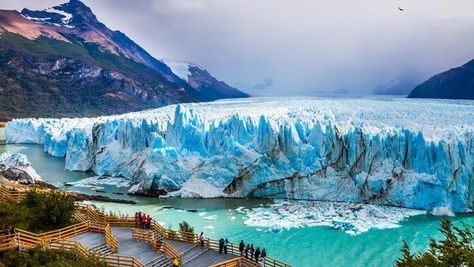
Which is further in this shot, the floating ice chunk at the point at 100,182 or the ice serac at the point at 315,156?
the floating ice chunk at the point at 100,182

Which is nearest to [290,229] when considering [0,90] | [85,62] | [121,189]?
[121,189]

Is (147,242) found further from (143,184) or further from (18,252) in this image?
(143,184)

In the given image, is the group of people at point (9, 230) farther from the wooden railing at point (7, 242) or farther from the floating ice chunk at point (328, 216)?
the floating ice chunk at point (328, 216)

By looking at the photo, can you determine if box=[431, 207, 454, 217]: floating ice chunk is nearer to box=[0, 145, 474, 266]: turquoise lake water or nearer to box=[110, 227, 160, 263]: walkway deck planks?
box=[0, 145, 474, 266]: turquoise lake water

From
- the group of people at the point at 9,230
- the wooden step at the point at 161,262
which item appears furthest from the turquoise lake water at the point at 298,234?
the group of people at the point at 9,230

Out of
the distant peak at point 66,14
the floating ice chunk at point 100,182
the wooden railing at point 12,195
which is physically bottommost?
the floating ice chunk at point 100,182

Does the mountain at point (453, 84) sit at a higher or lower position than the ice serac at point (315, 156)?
higher

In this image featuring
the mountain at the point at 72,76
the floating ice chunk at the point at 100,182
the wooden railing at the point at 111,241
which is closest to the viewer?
the wooden railing at the point at 111,241
